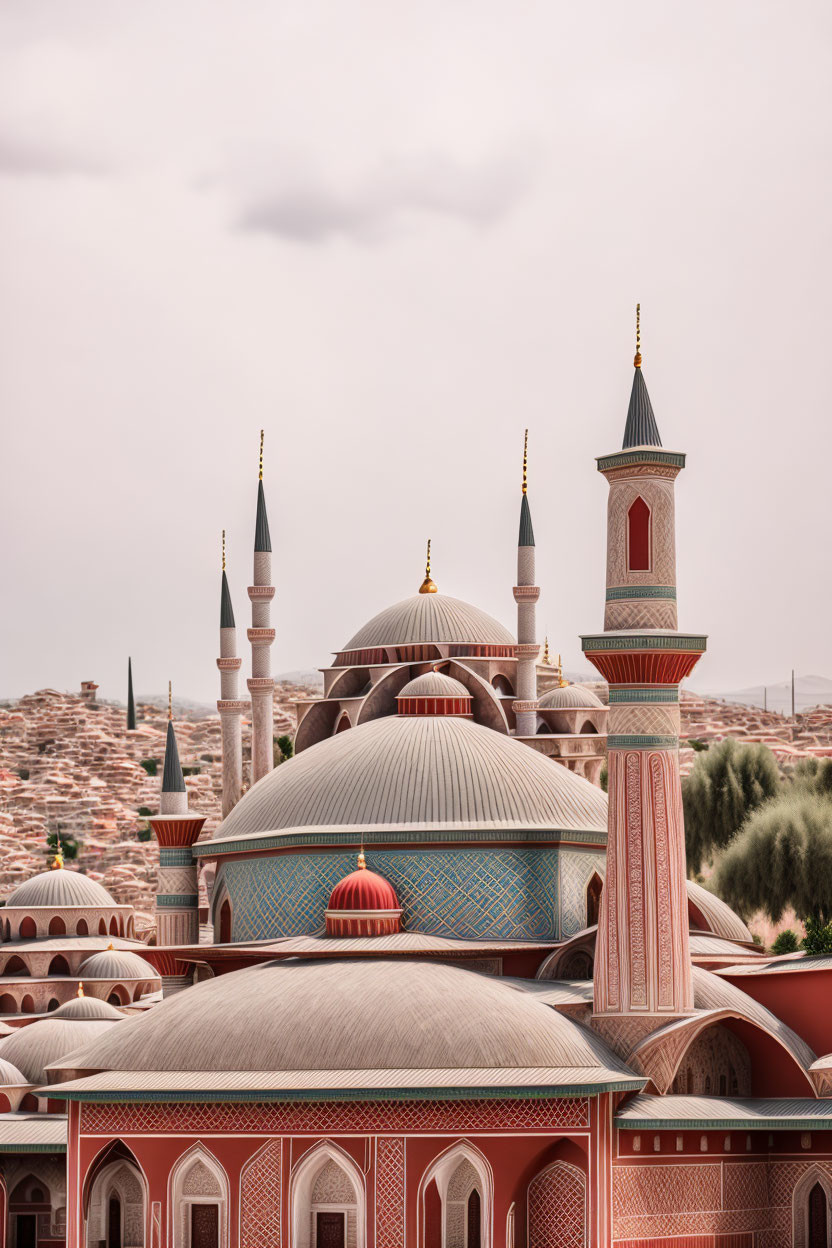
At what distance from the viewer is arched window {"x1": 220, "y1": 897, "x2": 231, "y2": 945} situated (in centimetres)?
2717

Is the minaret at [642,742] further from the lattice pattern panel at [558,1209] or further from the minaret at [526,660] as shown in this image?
the minaret at [526,660]

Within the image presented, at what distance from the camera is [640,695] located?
22.7 meters

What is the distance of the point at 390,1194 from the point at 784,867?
19.8 metres

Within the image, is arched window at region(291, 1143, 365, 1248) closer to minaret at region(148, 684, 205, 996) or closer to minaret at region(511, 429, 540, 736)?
minaret at region(148, 684, 205, 996)

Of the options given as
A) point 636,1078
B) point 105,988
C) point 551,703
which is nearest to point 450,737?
point 636,1078

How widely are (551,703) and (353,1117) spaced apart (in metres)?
17.3

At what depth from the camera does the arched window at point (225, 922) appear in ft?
89.1

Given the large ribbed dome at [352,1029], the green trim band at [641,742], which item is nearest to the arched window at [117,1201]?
the large ribbed dome at [352,1029]

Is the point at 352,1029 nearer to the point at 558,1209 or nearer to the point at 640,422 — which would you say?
the point at 558,1209

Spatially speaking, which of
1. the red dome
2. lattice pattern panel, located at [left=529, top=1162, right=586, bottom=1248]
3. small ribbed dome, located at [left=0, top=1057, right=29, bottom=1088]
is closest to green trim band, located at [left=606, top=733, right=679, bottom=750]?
the red dome

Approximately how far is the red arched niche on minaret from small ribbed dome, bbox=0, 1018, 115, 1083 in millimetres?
12700

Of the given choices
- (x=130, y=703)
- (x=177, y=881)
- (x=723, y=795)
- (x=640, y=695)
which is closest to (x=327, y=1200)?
(x=640, y=695)

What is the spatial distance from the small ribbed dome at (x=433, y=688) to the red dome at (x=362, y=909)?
5137mm

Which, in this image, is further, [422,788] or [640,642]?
[422,788]
